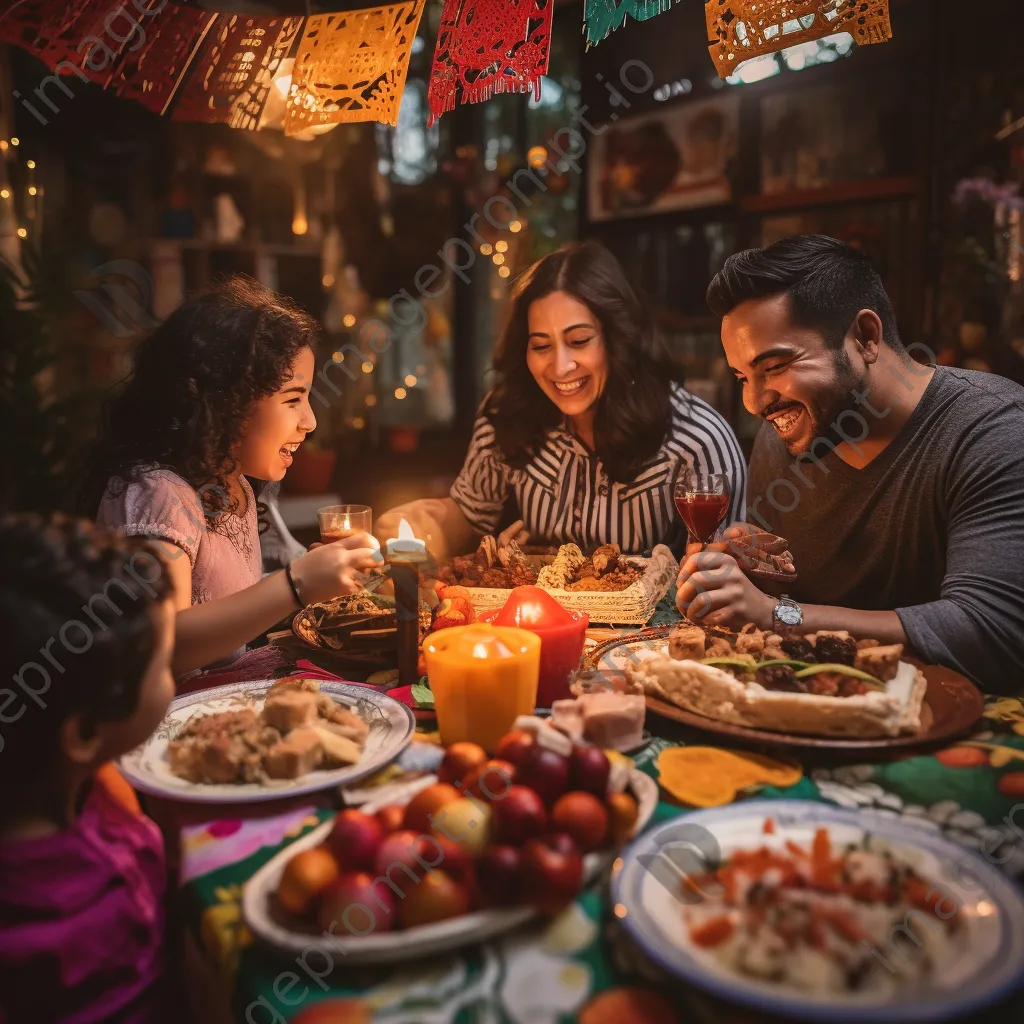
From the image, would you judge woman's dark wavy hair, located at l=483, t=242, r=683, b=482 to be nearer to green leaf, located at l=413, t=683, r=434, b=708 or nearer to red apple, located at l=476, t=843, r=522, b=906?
green leaf, located at l=413, t=683, r=434, b=708

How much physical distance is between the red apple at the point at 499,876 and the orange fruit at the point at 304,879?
0.17 meters

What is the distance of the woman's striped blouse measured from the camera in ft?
10.3

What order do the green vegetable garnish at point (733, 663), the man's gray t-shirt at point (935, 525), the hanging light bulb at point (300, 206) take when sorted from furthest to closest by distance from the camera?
1. the hanging light bulb at point (300, 206)
2. the man's gray t-shirt at point (935, 525)
3. the green vegetable garnish at point (733, 663)

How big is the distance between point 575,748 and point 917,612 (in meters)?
1.02

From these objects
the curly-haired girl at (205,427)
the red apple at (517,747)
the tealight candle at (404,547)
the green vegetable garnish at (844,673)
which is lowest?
the green vegetable garnish at (844,673)

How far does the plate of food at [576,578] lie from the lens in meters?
2.16

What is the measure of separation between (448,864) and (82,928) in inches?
17.9

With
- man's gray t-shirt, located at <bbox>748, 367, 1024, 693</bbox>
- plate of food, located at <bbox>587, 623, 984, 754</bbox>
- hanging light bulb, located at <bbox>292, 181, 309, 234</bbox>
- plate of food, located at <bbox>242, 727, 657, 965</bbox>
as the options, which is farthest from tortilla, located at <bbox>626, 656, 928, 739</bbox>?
hanging light bulb, located at <bbox>292, 181, 309, 234</bbox>

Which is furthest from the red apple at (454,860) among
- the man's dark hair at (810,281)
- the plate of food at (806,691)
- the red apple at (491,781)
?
the man's dark hair at (810,281)

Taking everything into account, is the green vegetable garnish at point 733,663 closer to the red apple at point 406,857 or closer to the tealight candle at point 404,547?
the tealight candle at point 404,547

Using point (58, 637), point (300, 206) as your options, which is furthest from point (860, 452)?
point (300, 206)

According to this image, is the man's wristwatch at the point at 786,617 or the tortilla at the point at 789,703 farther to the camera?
the man's wristwatch at the point at 786,617

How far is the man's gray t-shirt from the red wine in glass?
0.47m

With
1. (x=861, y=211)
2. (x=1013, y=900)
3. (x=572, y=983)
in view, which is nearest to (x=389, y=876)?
(x=572, y=983)
